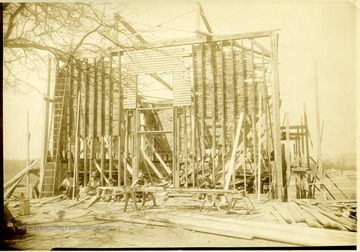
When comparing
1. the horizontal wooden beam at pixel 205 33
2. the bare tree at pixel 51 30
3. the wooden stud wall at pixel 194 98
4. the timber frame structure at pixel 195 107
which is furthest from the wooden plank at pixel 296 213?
the horizontal wooden beam at pixel 205 33

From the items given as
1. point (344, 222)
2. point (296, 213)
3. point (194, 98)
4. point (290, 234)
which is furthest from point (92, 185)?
point (344, 222)

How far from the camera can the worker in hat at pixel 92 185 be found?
523 inches

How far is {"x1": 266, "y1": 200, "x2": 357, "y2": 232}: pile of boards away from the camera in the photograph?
7371mm

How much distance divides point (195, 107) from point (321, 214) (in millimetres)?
6484

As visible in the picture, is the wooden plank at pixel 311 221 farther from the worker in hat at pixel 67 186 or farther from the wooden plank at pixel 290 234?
the worker in hat at pixel 67 186

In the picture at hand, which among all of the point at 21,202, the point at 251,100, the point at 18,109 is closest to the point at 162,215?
the point at 21,202

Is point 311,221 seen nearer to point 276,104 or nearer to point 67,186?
point 276,104

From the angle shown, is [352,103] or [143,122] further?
[143,122]

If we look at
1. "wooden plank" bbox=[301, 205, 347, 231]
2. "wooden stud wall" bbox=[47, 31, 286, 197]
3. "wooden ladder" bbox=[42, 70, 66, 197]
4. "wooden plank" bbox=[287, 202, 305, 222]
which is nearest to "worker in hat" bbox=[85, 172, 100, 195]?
"wooden stud wall" bbox=[47, 31, 286, 197]

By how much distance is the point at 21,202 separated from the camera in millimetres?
9164

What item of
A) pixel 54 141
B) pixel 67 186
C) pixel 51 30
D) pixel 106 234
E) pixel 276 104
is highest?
pixel 51 30

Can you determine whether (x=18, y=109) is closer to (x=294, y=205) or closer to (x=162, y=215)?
(x=162, y=215)

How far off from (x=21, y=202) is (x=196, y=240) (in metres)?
5.26

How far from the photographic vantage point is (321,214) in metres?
8.23
